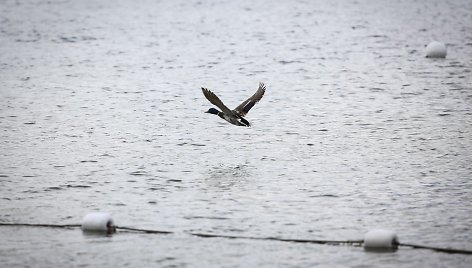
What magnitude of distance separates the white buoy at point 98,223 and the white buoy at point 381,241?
1.55m

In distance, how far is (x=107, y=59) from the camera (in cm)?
1315

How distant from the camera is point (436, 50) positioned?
1284 cm

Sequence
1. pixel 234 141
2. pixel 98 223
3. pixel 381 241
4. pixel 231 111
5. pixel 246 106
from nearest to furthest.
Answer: pixel 381 241, pixel 98 223, pixel 231 111, pixel 234 141, pixel 246 106

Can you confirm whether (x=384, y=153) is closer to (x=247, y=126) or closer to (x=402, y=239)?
(x=247, y=126)

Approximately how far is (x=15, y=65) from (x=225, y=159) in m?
5.14

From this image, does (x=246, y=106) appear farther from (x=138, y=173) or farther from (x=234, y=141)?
(x=138, y=173)

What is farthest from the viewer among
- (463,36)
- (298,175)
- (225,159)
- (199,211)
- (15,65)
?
(463,36)

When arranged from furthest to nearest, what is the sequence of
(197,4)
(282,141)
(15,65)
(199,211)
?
1. (197,4)
2. (15,65)
3. (282,141)
4. (199,211)

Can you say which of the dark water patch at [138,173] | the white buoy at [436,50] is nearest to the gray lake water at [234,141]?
the dark water patch at [138,173]

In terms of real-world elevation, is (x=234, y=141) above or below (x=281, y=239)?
below

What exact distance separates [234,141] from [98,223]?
9.62 ft

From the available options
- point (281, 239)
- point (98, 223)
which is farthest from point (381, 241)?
point (98, 223)

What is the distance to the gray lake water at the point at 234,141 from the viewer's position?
6125mm

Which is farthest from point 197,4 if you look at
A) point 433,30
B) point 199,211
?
point 199,211
